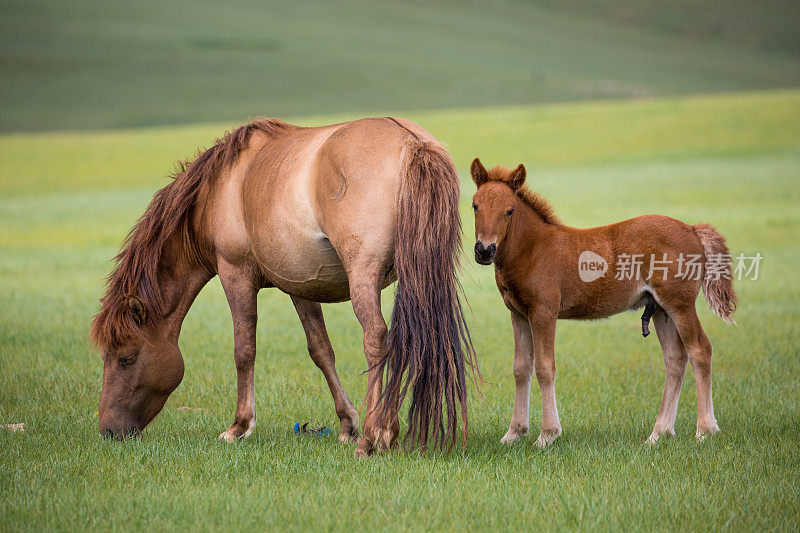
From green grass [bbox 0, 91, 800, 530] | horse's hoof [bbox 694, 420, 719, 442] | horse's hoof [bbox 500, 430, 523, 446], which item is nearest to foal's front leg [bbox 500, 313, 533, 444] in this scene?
horse's hoof [bbox 500, 430, 523, 446]

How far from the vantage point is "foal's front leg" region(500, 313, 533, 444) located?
592 cm

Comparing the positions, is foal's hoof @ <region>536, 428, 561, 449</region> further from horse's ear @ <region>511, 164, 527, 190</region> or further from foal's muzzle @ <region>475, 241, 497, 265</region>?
horse's ear @ <region>511, 164, 527, 190</region>

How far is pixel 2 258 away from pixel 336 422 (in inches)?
535

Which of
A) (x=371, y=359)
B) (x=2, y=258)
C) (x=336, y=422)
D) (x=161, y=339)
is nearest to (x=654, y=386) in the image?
(x=336, y=422)

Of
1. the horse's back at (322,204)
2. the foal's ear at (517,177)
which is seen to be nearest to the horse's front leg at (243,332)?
the horse's back at (322,204)

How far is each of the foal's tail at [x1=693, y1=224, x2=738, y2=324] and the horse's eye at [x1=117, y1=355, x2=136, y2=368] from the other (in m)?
4.27

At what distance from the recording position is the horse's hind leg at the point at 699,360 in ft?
19.1

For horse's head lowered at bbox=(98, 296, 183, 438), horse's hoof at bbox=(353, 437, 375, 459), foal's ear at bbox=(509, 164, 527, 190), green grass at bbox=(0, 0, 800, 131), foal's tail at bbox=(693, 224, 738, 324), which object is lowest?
horse's hoof at bbox=(353, 437, 375, 459)

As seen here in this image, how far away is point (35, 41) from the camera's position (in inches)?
3669

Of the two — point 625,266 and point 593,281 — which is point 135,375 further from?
point 625,266

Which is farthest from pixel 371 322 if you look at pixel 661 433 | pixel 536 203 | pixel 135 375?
pixel 661 433

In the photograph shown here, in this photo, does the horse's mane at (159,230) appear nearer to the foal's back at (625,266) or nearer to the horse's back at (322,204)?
the horse's back at (322,204)

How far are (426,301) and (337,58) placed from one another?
95.9 meters

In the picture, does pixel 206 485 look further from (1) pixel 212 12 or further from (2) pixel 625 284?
(1) pixel 212 12
